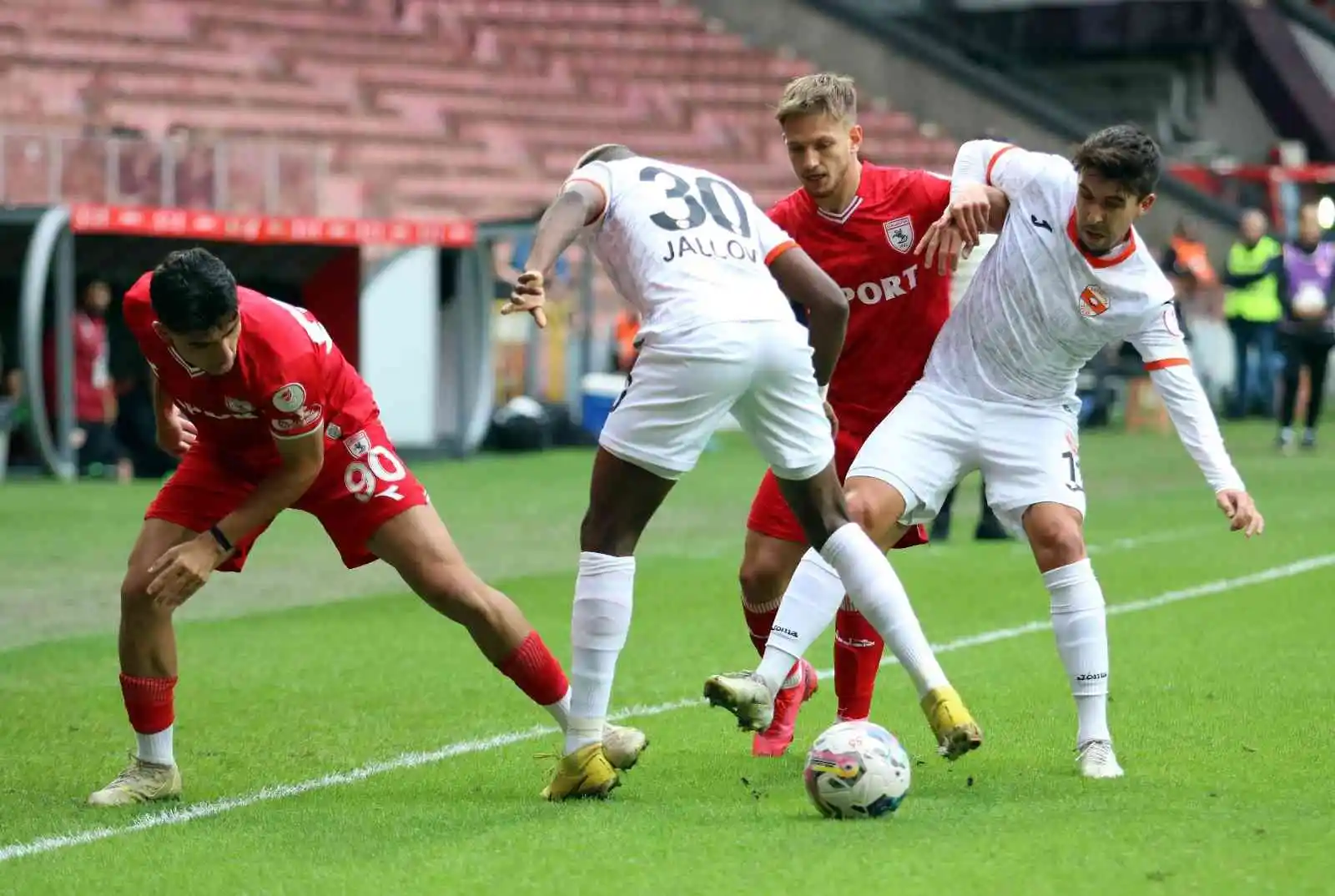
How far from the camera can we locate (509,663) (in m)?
6.24

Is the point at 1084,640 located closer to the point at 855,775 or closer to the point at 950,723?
the point at 950,723

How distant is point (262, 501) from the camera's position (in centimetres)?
586

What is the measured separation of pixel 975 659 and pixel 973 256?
1.67m

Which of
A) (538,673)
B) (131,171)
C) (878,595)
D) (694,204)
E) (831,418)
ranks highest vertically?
(694,204)

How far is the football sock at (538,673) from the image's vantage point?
6.21 m

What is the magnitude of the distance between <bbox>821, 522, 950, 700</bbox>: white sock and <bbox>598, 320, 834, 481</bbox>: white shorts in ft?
0.73

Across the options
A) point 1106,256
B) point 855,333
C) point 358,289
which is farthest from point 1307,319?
point 1106,256

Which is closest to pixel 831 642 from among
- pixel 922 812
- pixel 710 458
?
pixel 922 812

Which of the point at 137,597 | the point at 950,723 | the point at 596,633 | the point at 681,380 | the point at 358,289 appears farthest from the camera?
the point at 358,289

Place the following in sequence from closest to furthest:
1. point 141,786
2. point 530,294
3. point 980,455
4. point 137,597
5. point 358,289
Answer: point 530,294
point 137,597
point 141,786
point 980,455
point 358,289

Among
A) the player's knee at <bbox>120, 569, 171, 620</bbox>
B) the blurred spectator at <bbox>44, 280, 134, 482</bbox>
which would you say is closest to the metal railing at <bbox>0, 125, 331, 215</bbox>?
the blurred spectator at <bbox>44, 280, 134, 482</bbox>

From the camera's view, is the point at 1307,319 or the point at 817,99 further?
the point at 1307,319

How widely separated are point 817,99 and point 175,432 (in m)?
2.15

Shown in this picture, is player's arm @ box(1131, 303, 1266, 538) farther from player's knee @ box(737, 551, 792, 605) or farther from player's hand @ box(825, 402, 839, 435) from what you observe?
player's knee @ box(737, 551, 792, 605)
